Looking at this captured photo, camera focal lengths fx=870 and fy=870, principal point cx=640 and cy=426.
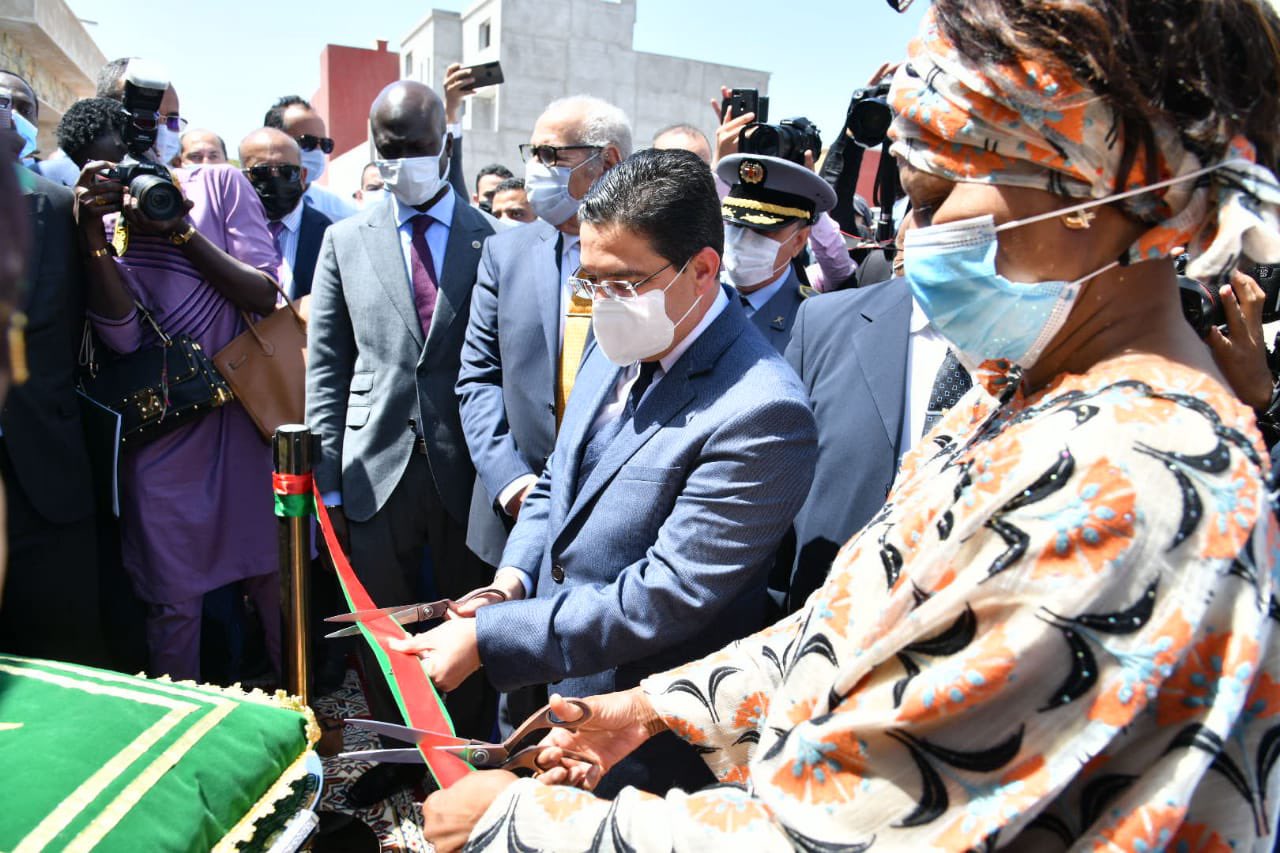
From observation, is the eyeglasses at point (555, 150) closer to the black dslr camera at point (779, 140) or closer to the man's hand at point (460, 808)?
the black dslr camera at point (779, 140)

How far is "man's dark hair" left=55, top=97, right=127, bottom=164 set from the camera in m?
3.86

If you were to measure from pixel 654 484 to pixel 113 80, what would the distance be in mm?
3727

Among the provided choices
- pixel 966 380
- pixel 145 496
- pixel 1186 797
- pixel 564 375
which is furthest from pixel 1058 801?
pixel 145 496

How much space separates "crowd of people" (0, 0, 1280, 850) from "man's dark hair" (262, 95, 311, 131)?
6.02 feet

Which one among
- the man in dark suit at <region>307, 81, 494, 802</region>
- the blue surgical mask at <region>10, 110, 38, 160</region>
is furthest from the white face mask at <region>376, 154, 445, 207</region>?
the blue surgical mask at <region>10, 110, 38, 160</region>

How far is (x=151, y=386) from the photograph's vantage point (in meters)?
3.32

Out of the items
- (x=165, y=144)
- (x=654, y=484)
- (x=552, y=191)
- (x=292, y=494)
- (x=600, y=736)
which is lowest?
(x=600, y=736)

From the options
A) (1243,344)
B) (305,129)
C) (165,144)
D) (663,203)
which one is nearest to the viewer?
(663,203)

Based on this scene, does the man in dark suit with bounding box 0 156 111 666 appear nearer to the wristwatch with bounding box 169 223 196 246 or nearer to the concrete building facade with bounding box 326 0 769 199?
the wristwatch with bounding box 169 223 196 246

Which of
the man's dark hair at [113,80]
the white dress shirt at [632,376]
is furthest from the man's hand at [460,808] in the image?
the man's dark hair at [113,80]

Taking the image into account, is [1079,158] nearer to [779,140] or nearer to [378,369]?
[378,369]

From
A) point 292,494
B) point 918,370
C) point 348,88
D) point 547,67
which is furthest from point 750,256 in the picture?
point 348,88

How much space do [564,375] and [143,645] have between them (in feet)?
7.33

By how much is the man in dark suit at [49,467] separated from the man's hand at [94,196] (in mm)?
86
